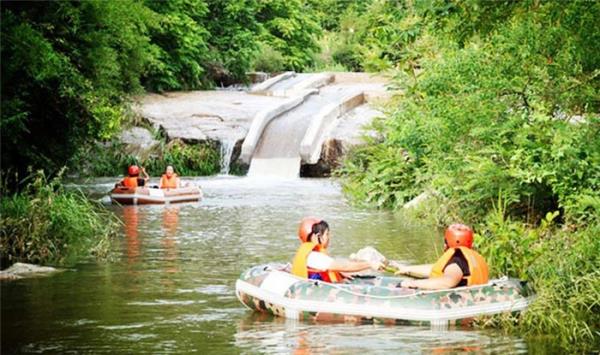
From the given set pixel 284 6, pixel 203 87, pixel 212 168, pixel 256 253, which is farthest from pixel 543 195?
pixel 284 6

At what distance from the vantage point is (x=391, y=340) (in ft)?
38.2

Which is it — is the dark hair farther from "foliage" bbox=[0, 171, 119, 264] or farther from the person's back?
the person's back

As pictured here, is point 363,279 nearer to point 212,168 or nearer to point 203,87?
point 212,168

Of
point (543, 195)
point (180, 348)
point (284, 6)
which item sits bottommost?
point (180, 348)

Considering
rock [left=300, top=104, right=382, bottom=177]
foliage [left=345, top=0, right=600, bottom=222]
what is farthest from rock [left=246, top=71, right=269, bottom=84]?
foliage [left=345, top=0, right=600, bottom=222]

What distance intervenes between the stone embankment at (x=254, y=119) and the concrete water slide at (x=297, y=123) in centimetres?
3

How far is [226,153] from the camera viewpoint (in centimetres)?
3334

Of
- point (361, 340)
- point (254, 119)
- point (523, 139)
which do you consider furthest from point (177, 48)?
point (361, 340)

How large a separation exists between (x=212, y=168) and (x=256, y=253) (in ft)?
50.9

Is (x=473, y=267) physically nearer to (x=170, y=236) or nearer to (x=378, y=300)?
(x=378, y=300)

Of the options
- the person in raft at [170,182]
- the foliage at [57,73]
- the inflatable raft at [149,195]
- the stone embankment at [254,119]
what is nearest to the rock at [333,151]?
the stone embankment at [254,119]

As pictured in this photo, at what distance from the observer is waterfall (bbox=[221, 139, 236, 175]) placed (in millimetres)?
33281

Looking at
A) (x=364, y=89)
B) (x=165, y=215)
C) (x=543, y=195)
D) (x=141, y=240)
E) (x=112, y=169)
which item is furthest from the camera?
(x=364, y=89)

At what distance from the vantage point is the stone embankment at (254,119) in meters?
32.3
